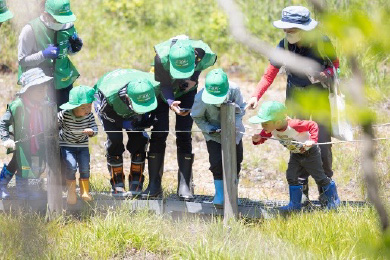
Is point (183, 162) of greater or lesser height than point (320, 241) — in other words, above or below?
above

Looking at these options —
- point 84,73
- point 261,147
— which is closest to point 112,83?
point 261,147

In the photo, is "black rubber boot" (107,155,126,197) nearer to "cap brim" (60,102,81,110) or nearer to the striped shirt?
the striped shirt

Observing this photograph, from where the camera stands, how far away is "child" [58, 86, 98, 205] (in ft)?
16.9

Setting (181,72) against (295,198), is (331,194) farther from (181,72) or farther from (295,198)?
(181,72)

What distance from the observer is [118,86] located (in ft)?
17.5

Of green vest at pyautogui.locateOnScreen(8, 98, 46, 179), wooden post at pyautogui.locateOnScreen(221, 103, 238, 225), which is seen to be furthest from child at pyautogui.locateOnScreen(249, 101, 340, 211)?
green vest at pyautogui.locateOnScreen(8, 98, 46, 179)

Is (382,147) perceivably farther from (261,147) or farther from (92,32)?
(92,32)

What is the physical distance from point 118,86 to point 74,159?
1.98ft

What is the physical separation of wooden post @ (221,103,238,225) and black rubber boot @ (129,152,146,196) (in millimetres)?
741

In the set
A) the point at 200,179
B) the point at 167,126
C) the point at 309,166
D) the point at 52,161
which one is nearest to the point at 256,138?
the point at 309,166

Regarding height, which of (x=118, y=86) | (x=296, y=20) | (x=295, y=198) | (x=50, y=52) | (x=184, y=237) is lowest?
(x=184, y=237)

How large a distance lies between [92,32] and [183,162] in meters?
5.00

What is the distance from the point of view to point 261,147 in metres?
7.93

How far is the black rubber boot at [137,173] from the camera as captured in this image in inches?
222
